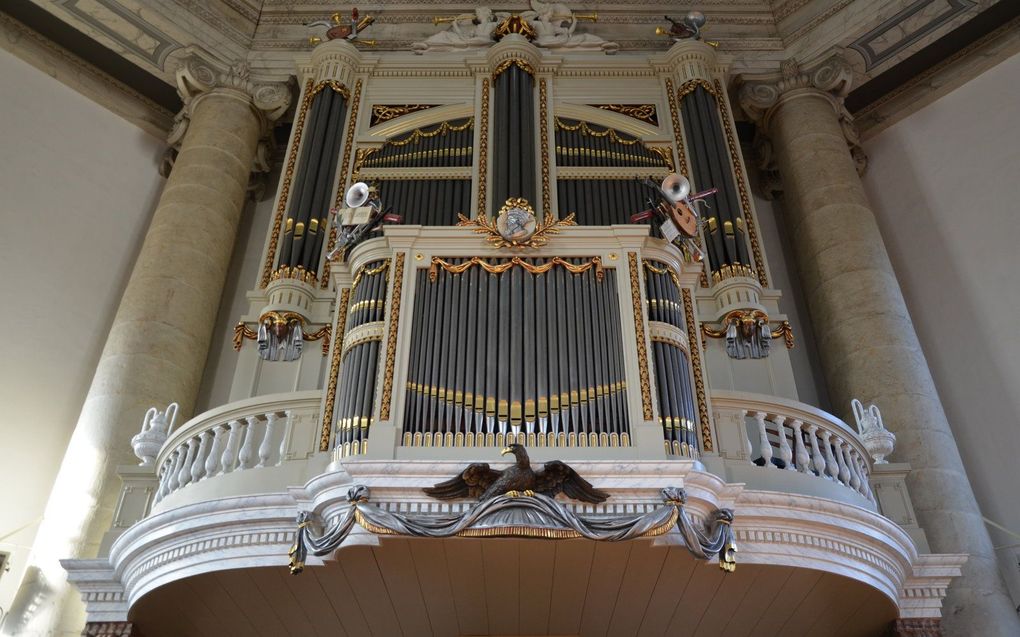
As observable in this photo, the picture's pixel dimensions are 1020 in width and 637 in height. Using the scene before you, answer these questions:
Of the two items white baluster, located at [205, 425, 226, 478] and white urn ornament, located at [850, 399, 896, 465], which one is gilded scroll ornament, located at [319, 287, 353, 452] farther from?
white urn ornament, located at [850, 399, 896, 465]

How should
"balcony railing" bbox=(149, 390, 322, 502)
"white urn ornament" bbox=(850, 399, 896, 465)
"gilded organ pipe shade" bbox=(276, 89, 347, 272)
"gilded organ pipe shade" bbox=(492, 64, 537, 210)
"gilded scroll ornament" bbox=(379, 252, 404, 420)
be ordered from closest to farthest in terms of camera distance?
"gilded scroll ornament" bbox=(379, 252, 404, 420) → "balcony railing" bbox=(149, 390, 322, 502) → "white urn ornament" bbox=(850, 399, 896, 465) → "gilded organ pipe shade" bbox=(276, 89, 347, 272) → "gilded organ pipe shade" bbox=(492, 64, 537, 210)

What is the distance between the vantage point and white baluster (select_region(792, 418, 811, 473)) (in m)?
7.52

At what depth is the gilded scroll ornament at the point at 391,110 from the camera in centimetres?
1159

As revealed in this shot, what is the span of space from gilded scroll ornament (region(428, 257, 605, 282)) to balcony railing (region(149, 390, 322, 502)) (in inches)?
53.0

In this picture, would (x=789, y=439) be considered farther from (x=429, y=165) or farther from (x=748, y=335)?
(x=429, y=165)

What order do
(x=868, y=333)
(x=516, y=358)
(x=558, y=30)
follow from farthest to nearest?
(x=558, y=30) < (x=868, y=333) < (x=516, y=358)

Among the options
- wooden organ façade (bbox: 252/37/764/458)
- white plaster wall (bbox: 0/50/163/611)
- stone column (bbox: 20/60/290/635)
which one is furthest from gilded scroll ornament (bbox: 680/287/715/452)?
white plaster wall (bbox: 0/50/163/611)

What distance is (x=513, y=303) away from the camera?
24.7 ft

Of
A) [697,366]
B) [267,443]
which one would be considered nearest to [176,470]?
[267,443]

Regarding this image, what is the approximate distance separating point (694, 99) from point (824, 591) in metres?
6.25

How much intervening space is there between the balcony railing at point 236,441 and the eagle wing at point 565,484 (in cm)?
198

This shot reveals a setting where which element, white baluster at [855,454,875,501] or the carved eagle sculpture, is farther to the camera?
white baluster at [855,454,875,501]

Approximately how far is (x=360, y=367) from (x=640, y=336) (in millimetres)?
2041

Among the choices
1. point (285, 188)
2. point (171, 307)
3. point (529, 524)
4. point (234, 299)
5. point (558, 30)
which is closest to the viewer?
point (529, 524)
